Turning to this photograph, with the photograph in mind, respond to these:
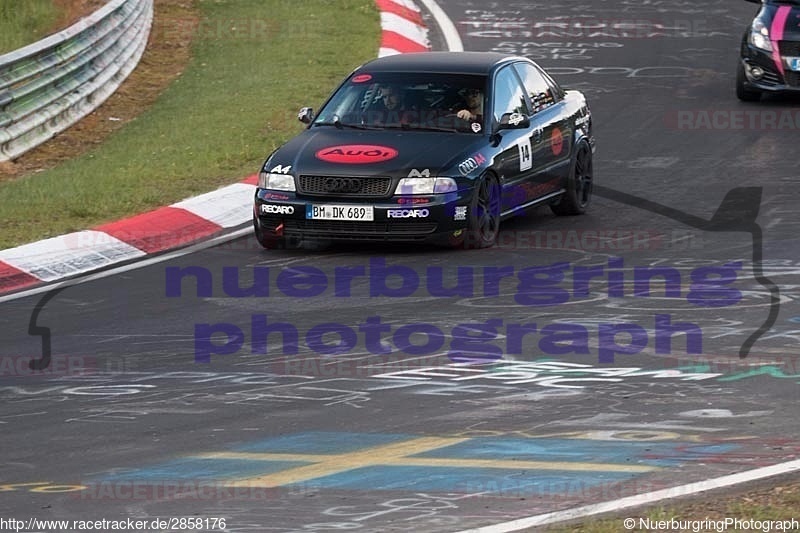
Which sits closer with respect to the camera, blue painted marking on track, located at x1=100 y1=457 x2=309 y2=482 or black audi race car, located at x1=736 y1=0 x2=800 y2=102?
blue painted marking on track, located at x1=100 y1=457 x2=309 y2=482

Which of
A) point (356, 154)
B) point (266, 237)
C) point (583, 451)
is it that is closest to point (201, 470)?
point (583, 451)

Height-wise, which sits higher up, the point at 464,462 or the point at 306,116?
the point at 306,116

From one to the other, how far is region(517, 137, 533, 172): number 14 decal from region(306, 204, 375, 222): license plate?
1.59 meters

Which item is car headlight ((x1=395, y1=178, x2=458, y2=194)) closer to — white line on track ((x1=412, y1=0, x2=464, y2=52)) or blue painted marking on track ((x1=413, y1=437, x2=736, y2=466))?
blue painted marking on track ((x1=413, y1=437, x2=736, y2=466))

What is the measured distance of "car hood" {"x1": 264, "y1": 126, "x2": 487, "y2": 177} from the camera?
12891 millimetres

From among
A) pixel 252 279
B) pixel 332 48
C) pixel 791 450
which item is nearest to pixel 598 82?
pixel 332 48

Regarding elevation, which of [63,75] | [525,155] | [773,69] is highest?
[525,155]

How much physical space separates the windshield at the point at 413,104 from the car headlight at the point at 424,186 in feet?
2.84

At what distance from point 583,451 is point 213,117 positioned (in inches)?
467

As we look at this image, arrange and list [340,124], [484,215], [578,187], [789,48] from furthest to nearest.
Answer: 1. [789,48]
2. [578,187]
3. [340,124]
4. [484,215]

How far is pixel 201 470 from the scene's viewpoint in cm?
723

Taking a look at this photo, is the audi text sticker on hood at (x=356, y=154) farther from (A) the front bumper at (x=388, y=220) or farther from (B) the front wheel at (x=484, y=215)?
(B) the front wheel at (x=484, y=215)

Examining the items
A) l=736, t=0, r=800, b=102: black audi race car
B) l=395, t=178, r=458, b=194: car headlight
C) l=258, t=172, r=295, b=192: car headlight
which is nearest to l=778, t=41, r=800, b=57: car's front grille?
l=736, t=0, r=800, b=102: black audi race car

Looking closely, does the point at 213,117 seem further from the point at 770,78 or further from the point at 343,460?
the point at 343,460
